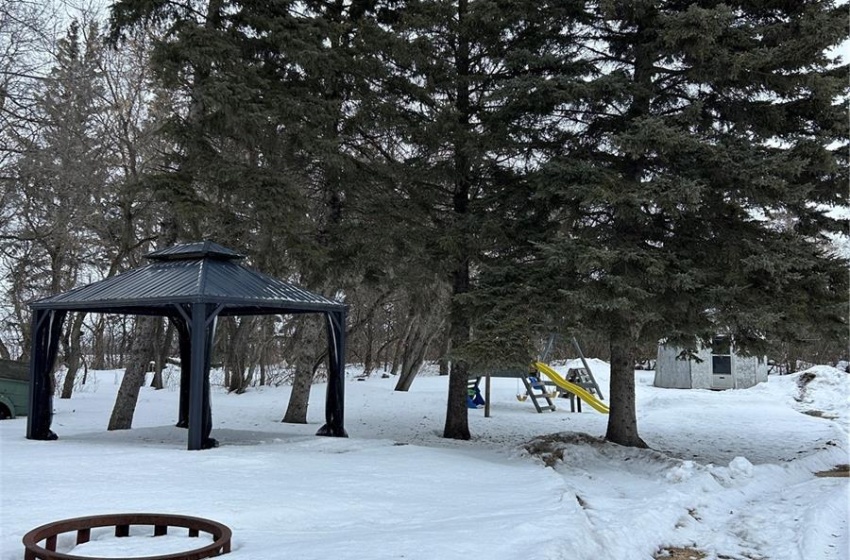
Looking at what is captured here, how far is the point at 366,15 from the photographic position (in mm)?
12961

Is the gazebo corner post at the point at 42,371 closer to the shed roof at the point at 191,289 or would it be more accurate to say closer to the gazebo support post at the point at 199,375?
the shed roof at the point at 191,289

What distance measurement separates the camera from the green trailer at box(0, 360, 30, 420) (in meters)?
14.0

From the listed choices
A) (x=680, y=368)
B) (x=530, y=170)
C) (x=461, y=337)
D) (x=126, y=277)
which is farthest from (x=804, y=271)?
(x=680, y=368)

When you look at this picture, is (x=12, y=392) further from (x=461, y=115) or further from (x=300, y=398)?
(x=461, y=115)

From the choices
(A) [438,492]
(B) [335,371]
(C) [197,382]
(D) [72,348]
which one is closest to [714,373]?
(B) [335,371]

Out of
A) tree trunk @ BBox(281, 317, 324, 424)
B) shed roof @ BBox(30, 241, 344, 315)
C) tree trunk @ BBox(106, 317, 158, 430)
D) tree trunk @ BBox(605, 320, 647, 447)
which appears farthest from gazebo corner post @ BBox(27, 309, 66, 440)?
tree trunk @ BBox(605, 320, 647, 447)

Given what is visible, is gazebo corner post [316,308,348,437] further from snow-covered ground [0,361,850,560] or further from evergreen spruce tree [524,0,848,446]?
evergreen spruce tree [524,0,848,446]

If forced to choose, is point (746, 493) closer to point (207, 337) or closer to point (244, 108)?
point (207, 337)

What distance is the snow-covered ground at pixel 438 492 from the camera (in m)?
4.79

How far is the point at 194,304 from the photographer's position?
888cm

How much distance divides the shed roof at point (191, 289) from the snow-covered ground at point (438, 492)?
199 centimetres

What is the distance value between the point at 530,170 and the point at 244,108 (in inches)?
182

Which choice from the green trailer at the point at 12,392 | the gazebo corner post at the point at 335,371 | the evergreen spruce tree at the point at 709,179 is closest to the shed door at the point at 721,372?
the evergreen spruce tree at the point at 709,179

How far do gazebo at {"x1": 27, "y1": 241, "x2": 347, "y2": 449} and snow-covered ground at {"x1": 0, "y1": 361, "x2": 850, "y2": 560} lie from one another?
0.56m
